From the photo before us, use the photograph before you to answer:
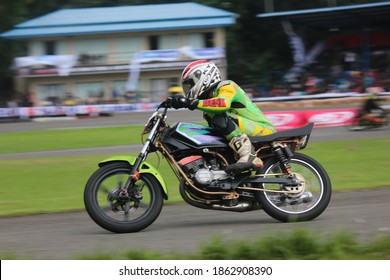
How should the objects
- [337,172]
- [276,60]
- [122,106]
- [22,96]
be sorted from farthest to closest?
[276,60], [22,96], [122,106], [337,172]

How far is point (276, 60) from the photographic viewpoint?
47.7 meters

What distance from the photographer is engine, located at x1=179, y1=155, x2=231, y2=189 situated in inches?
293

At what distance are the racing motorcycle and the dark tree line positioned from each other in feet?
115

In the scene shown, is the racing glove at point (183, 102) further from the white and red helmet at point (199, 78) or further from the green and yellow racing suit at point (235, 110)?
the white and red helmet at point (199, 78)

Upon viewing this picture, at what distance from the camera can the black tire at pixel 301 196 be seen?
747 centimetres

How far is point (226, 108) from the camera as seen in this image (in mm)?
7402

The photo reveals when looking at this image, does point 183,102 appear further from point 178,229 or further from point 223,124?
point 178,229

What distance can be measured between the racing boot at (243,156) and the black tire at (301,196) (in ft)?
0.74

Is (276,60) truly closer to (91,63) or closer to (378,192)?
(91,63)

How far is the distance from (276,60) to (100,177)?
4152 cm

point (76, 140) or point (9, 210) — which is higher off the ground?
point (9, 210)

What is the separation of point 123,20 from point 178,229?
37.5 metres

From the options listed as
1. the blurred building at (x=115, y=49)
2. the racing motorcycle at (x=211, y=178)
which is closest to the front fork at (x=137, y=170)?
the racing motorcycle at (x=211, y=178)
